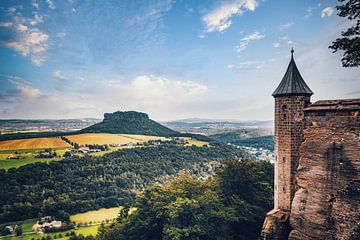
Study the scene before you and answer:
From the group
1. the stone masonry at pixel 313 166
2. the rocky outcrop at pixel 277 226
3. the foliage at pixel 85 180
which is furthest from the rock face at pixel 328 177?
the foliage at pixel 85 180

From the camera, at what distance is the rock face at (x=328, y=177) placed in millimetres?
12883

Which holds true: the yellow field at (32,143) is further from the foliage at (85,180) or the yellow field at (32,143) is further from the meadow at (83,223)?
the meadow at (83,223)

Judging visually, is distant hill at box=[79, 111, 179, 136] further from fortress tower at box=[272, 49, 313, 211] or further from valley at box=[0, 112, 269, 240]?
fortress tower at box=[272, 49, 313, 211]

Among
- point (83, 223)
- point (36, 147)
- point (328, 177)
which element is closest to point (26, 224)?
point (83, 223)

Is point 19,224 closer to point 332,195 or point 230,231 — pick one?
point 230,231

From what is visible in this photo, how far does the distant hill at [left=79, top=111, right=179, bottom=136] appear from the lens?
123688 mm

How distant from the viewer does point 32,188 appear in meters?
59.6

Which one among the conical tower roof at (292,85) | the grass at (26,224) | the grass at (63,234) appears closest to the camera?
the conical tower roof at (292,85)

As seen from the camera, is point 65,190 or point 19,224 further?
point 65,190

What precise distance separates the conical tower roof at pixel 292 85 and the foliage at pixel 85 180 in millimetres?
56699

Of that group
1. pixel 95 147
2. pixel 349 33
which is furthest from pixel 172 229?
pixel 95 147

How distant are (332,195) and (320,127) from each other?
151 inches

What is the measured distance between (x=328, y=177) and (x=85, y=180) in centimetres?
6683

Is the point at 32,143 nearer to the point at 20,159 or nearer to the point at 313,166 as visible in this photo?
the point at 20,159
